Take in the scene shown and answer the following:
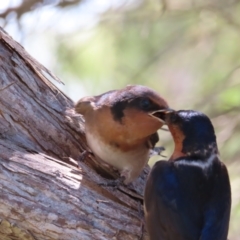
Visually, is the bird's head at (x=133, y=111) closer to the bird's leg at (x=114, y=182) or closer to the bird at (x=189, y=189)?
the bird at (x=189, y=189)

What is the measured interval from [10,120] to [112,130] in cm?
55

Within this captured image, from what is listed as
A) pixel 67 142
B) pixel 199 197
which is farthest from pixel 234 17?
pixel 199 197

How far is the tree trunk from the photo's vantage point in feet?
10.4

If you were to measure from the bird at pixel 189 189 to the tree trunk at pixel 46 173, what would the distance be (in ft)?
0.70

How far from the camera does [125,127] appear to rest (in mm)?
3389

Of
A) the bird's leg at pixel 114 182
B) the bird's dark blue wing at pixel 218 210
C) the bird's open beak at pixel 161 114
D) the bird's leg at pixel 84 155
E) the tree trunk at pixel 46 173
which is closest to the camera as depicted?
the bird's dark blue wing at pixel 218 210

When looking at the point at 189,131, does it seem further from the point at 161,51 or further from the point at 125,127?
the point at 161,51

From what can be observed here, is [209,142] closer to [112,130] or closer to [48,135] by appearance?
[112,130]

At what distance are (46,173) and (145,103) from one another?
1.88ft

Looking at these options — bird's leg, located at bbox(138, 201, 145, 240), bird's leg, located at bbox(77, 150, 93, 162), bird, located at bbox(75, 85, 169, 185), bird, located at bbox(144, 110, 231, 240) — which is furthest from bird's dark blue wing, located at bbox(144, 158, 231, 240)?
bird's leg, located at bbox(77, 150, 93, 162)

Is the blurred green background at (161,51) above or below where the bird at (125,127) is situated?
above

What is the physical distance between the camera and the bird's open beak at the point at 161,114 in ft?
10.7

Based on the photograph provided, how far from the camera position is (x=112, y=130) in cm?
343

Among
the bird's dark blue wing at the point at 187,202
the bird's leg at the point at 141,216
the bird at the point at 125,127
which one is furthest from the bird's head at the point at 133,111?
the bird's leg at the point at 141,216
